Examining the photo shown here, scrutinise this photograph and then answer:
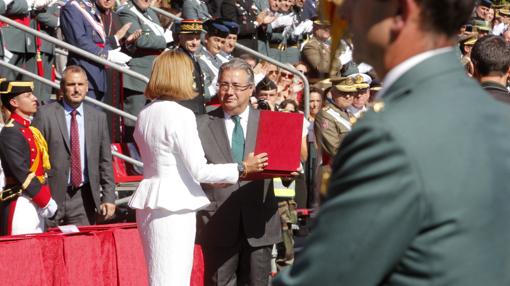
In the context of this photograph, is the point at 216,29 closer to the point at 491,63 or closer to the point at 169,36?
the point at 169,36

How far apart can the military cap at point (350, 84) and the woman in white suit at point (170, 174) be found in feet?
12.3

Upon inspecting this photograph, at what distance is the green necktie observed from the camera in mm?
7711

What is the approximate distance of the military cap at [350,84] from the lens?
34.2ft

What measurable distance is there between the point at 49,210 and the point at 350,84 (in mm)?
3621

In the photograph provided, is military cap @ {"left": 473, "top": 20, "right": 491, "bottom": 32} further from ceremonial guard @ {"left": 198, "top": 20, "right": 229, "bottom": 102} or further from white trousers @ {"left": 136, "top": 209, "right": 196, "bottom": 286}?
white trousers @ {"left": 136, "top": 209, "right": 196, "bottom": 286}

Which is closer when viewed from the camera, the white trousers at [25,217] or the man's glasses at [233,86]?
the man's glasses at [233,86]

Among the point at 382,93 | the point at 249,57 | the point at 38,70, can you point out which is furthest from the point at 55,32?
the point at 382,93

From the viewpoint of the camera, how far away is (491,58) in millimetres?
6055

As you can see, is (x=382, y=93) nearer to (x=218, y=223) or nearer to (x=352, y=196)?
(x=352, y=196)

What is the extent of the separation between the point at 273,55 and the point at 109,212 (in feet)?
22.2

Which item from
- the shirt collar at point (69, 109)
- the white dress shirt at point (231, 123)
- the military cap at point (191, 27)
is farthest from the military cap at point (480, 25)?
the white dress shirt at point (231, 123)

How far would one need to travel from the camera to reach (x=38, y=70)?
11461mm

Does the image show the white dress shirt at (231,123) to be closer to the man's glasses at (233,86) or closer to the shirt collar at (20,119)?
the man's glasses at (233,86)

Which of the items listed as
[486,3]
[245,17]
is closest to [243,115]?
[245,17]
